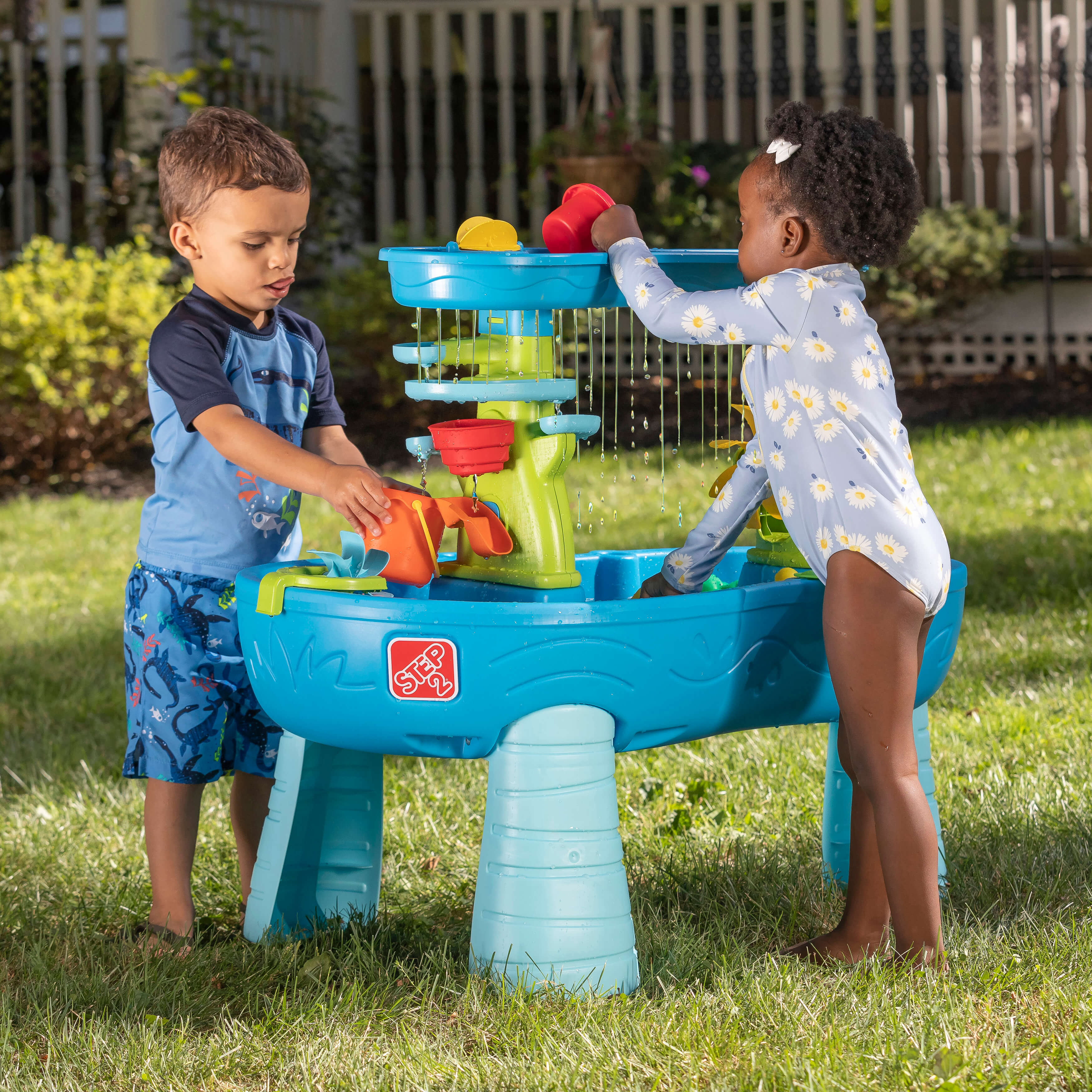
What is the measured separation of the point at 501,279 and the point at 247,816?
44.5 inches

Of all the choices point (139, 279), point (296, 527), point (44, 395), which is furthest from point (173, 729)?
point (139, 279)

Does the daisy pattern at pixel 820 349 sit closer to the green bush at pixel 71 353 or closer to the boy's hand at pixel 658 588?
the boy's hand at pixel 658 588

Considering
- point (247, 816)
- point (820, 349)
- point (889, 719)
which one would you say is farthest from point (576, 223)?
point (247, 816)

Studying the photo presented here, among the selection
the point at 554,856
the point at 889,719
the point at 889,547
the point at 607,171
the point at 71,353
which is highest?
the point at 607,171

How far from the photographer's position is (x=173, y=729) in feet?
7.93

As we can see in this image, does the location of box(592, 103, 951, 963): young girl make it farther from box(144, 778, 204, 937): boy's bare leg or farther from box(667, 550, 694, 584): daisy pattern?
box(144, 778, 204, 937): boy's bare leg

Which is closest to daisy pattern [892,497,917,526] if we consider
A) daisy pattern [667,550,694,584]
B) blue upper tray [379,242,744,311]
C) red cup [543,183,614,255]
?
daisy pattern [667,550,694,584]

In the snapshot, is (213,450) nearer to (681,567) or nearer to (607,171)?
(681,567)

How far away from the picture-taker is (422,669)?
204cm

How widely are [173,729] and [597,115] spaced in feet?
19.8

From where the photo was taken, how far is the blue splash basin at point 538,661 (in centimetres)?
202

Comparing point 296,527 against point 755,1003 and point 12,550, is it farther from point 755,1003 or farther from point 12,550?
point 12,550

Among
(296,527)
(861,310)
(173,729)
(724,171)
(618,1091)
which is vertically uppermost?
(724,171)

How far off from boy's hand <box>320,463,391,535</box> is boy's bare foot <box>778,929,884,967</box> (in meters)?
0.92
